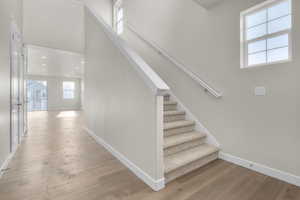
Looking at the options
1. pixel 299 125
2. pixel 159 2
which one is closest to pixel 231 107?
pixel 299 125

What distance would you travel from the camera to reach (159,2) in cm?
367

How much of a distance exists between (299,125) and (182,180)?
1538 mm

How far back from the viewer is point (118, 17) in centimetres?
580

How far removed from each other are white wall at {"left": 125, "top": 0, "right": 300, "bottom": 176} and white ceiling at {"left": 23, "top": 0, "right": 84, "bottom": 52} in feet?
10.9

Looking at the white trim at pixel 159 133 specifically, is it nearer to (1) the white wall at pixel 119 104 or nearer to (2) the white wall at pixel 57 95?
(1) the white wall at pixel 119 104

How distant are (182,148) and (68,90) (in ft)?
42.9

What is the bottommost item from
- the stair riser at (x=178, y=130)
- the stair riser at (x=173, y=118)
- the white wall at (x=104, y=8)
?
the stair riser at (x=178, y=130)

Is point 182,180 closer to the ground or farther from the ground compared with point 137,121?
closer to the ground

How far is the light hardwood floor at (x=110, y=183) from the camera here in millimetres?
1549

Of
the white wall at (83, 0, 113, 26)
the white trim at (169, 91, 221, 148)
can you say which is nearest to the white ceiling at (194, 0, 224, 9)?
the white trim at (169, 91, 221, 148)

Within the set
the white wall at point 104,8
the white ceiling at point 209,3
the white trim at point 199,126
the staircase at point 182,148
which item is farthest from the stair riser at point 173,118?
the white wall at point 104,8

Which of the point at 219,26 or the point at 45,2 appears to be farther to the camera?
the point at 45,2

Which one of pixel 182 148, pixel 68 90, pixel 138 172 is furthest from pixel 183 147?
pixel 68 90

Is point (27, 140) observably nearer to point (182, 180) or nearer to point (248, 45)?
point (182, 180)
